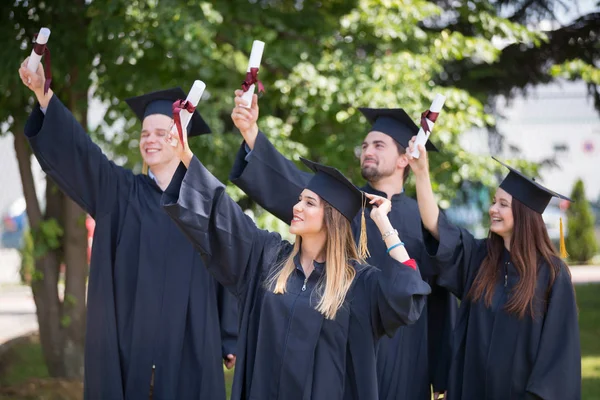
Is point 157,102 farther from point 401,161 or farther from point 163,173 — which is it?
point 401,161

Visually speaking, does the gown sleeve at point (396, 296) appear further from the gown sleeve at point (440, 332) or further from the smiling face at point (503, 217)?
the gown sleeve at point (440, 332)

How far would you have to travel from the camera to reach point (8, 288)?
17297 mm

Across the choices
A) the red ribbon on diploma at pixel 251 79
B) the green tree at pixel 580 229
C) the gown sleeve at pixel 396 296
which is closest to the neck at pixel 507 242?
the gown sleeve at pixel 396 296

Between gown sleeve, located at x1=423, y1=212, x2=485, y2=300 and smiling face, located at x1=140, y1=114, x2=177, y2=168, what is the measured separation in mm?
1522

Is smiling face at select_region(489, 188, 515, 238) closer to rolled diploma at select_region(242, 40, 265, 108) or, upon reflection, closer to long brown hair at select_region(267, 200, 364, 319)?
long brown hair at select_region(267, 200, 364, 319)

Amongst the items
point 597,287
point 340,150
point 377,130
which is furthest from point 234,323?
point 597,287

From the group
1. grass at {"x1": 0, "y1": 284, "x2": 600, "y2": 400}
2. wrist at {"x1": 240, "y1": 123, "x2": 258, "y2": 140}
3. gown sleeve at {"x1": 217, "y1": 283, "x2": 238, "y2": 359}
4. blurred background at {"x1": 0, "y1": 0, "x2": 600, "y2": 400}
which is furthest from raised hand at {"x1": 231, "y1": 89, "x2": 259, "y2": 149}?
grass at {"x1": 0, "y1": 284, "x2": 600, "y2": 400}

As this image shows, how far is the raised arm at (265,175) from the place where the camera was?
4.59m

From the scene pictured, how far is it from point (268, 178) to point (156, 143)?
0.77 m

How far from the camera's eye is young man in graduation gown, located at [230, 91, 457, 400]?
15.3 feet

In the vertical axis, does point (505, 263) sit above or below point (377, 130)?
below

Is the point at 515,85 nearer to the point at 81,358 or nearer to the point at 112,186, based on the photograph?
the point at 81,358

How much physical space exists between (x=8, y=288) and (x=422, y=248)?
45.0 feet

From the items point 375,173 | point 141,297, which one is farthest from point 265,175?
point 141,297
